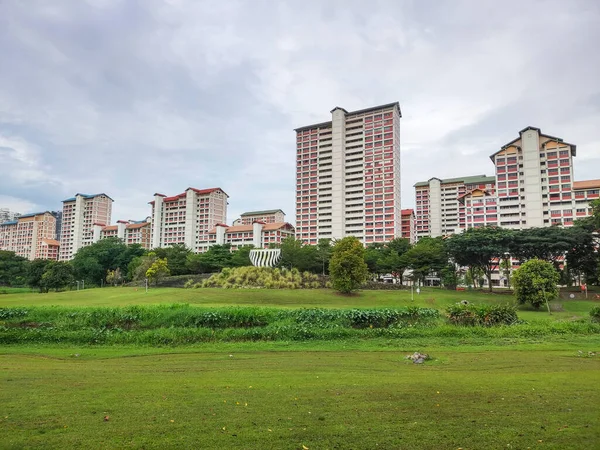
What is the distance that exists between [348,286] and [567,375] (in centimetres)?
3863

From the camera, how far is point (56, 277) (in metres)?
70.0

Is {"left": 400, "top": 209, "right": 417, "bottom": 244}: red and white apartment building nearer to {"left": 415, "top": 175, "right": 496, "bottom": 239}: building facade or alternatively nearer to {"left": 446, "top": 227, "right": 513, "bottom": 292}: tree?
{"left": 415, "top": 175, "right": 496, "bottom": 239}: building facade

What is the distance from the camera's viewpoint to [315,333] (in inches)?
703

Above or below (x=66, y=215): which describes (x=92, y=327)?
below

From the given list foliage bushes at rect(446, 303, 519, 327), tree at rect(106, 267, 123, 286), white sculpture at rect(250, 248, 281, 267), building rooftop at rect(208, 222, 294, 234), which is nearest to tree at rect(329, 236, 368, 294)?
white sculpture at rect(250, 248, 281, 267)

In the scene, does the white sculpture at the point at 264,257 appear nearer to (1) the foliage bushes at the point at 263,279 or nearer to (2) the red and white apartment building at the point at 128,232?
(1) the foliage bushes at the point at 263,279

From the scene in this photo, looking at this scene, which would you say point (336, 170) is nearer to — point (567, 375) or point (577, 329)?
point (577, 329)

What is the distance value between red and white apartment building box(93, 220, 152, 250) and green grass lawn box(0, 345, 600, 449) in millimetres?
146287

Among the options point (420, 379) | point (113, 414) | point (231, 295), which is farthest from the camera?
point (231, 295)

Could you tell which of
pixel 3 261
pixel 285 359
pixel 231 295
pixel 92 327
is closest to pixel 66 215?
pixel 3 261

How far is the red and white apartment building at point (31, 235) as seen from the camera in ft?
549

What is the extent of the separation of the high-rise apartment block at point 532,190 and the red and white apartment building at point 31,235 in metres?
167

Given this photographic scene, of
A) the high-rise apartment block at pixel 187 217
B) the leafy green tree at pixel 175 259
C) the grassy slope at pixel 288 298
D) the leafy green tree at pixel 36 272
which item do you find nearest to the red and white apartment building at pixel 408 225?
the high-rise apartment block at pixel 187 217

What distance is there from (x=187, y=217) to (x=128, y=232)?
31689mm
